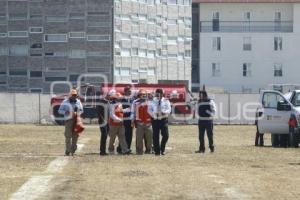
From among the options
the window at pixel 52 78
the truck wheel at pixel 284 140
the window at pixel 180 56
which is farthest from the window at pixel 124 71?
the truck wheel at pixel 284 140

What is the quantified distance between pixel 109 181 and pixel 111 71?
5541 centimetres

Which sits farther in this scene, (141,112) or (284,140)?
(284,140)

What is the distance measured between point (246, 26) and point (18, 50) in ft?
82.8

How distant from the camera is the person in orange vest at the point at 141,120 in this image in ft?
78.3

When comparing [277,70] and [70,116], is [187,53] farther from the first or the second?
[70,116]

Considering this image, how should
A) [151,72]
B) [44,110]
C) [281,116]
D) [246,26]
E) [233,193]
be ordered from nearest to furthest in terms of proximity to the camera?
[233,193]
[281,116]
[44,110]
[151,72]
[246,26]

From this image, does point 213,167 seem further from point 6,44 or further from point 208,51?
point 208,51

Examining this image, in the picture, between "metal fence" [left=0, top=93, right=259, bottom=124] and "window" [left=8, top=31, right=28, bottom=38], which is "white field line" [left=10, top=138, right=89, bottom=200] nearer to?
"metal fence" [left=0, top=93, right=259, bottom=124]

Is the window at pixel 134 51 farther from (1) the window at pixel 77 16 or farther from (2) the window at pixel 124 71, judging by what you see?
(1) the window at pixel 77 16

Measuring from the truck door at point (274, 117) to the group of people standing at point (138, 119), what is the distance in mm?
5175

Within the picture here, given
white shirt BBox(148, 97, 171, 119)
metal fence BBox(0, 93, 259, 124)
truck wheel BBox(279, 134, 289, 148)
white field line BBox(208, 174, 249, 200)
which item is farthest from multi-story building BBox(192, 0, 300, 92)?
white field line BBox(208, 174, 249, 200)

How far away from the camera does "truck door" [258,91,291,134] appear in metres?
27.5

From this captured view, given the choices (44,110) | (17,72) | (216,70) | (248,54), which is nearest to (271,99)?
(44,110)

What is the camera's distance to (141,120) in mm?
24000
